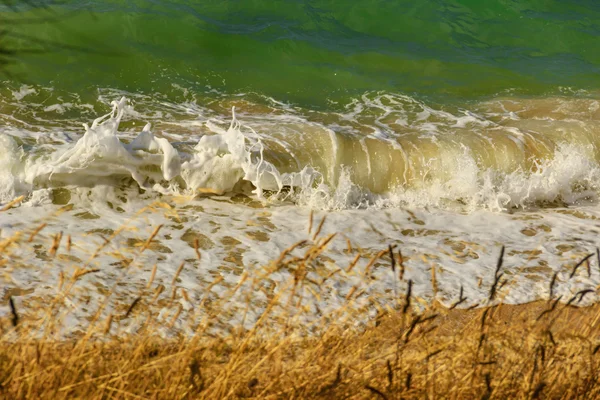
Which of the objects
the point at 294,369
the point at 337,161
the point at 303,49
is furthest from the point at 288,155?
the point at 303,49

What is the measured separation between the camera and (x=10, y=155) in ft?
23.2

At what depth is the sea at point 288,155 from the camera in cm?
539

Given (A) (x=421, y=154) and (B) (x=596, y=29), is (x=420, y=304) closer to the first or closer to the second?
(A) (x=421, y=154)

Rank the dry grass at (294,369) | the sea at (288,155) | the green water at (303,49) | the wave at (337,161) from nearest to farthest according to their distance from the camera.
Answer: the dry grass at (294,369) → the sea at (288,155) → the wave at (337,161) → the green water at (303,49)

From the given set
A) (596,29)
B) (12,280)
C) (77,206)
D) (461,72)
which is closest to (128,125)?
(77,206)

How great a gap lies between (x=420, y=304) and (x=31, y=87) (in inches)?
266

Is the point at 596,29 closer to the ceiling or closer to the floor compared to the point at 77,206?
closer to the ceiling

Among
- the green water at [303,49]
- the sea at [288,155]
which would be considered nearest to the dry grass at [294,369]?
the sea at [288,155]

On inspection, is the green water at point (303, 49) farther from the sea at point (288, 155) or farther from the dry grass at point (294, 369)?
the dry grass at point (294, 369)

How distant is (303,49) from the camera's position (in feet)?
42.4

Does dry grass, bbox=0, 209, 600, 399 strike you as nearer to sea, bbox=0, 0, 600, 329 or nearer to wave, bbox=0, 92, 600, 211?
sea, bbox=0, 0, 600, 329

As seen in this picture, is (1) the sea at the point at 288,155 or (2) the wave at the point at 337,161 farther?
(2) the wave at the point at 337,161

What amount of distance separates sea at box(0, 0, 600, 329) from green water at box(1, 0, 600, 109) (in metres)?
0.05

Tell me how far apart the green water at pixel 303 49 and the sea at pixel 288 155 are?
0.05 meters
